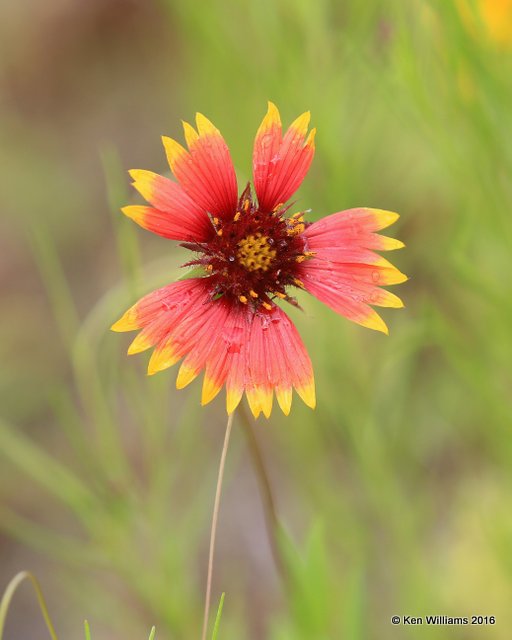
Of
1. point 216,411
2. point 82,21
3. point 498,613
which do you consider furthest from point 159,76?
point 498,613

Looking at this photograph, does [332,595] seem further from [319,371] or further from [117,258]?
[117,258]

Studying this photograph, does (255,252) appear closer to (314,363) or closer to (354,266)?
(354,266)

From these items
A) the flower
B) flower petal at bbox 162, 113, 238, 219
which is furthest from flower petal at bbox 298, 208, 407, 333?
flower petal at bbox 162, 113, 238, 219

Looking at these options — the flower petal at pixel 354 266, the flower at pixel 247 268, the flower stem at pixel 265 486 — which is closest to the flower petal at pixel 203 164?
the flower at pixel 247 268

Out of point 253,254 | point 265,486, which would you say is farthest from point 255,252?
point 265,486

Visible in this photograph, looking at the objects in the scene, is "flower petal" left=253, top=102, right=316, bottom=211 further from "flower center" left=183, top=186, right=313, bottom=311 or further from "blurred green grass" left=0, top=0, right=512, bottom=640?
"blurred green grass" left=0, top=0, right=512, bottom=640

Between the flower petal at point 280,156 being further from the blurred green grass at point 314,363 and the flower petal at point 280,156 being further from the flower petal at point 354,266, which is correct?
the blurred green grass at point 314,363
